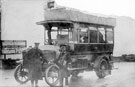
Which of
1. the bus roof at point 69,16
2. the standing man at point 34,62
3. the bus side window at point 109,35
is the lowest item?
the standing man at point 34,62

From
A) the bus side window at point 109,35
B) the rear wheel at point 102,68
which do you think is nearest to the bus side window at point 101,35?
the bus side window at point 109,35

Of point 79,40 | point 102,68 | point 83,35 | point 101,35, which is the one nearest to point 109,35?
point 101,35

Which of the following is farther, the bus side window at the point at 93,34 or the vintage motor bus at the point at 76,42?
the bus side window at the point at 93,34

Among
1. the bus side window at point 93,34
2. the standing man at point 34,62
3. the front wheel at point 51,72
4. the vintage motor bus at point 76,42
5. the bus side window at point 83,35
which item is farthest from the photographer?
the bus side window at point 93,34

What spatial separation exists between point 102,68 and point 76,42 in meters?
2.27

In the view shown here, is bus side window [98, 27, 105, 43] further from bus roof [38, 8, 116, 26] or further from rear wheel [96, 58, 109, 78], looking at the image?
rear wheel [96, 58, 109, 78]

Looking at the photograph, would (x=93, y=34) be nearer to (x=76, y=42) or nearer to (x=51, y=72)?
(x=76, y=42)

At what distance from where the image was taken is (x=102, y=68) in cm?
1312

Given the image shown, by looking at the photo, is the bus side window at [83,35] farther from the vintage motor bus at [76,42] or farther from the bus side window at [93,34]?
the bus side window at [93,34]

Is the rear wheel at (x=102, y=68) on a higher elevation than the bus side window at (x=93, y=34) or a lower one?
lower

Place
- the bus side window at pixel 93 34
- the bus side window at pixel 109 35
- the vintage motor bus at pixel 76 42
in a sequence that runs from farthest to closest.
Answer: the bus side window at pixel 109 35 < the bus side window at pixel 93 34 < the vintage motor bus at pixel 76 42

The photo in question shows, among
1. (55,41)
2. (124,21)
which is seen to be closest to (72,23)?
(55,41)

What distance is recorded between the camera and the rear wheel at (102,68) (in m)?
12.7

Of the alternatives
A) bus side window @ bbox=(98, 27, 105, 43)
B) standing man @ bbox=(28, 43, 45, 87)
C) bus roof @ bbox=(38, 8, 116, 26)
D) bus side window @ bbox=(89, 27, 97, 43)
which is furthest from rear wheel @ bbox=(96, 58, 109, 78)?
standing man @ bbox=(28, 43, 45, 87)
